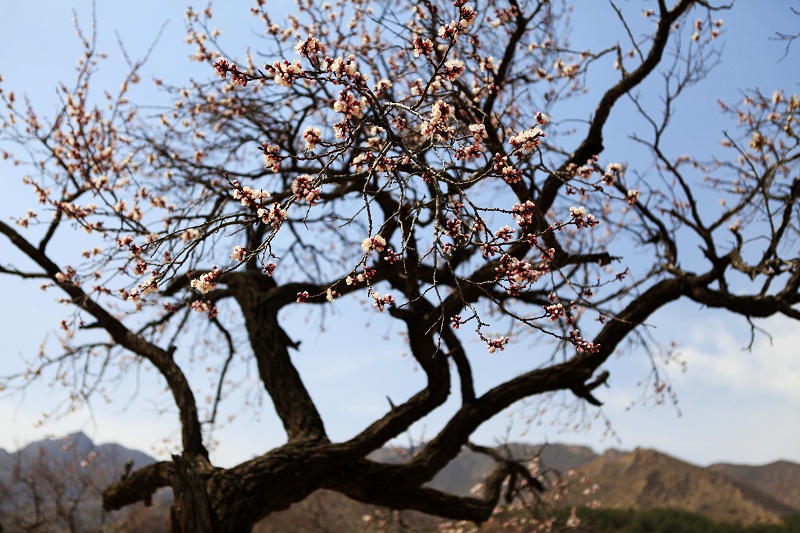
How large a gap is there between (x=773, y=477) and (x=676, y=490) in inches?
329

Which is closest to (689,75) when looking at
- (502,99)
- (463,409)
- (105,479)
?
(502,99)

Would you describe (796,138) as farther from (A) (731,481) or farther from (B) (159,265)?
(A) (731,481)

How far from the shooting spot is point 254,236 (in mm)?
6723

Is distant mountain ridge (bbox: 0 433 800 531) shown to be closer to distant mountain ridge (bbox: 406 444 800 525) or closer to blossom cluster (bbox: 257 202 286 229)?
distant mountain ridge (bbox: 406 444 800 525)

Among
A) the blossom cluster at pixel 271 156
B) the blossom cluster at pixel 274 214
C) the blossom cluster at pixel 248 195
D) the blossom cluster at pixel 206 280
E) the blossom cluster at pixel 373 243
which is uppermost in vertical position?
the blossom cluster at pixel 271 156

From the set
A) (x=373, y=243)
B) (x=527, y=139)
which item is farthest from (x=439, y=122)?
(x=373, y=243)

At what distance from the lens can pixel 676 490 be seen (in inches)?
754

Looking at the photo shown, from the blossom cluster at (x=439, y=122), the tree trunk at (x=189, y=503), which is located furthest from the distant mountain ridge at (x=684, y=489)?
the blossom cluster at (x=439, y=122)

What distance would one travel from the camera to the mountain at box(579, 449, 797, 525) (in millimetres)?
17938

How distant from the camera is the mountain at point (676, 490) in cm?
1794

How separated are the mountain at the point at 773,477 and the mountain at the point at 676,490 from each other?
3573mm

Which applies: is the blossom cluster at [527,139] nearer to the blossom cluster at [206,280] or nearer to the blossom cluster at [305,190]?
the blossom cluster at [305,190]

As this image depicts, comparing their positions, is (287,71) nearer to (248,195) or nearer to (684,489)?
(248,195)

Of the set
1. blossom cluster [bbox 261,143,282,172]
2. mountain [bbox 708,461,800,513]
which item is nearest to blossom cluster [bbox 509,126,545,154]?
blossom cluster [bbox 261,143,282,172]
